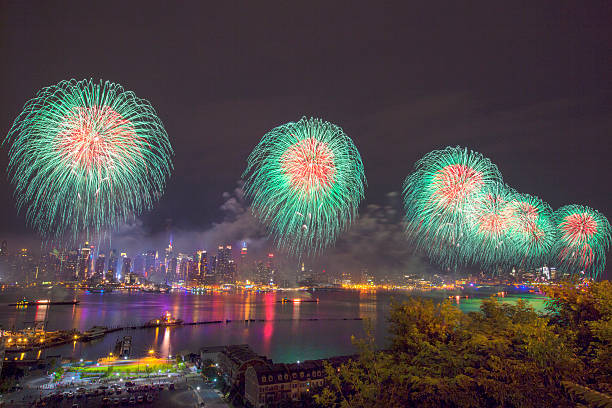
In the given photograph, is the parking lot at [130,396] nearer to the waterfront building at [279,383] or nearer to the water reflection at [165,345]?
the waterfront building at [279,383]

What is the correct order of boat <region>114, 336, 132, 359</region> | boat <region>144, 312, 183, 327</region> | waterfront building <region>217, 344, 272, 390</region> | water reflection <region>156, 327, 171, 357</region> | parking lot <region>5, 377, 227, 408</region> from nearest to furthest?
parking lot <region>5, 377, 227, 408</region>
waterfront building <region>217, 344, 272, 390</region>
boat <region>114, 336, 132, 359</region>
water reflection <region>156, 327, 171, 357</region>
boat <region>144, 312, 183, 327</region>

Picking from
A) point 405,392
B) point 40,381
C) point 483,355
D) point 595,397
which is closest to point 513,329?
point 483,355

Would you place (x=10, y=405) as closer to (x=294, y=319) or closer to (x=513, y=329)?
(x=513, y=329)

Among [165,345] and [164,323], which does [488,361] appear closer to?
[165,345]

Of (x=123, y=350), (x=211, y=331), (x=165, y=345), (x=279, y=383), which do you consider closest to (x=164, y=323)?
(x=211, y=331)

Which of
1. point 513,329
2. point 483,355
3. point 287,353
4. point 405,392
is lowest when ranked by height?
point 287,353

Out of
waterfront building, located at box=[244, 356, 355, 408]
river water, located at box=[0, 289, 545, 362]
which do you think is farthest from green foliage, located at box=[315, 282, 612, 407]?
river water, located at box=[0, 289, 545, 362]

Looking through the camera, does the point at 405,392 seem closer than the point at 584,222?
Yes

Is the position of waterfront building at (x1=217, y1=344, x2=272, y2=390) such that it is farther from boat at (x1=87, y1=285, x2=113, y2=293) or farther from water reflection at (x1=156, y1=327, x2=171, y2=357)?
boat at (x1=87, y1=285, x2=113, y2=293)
